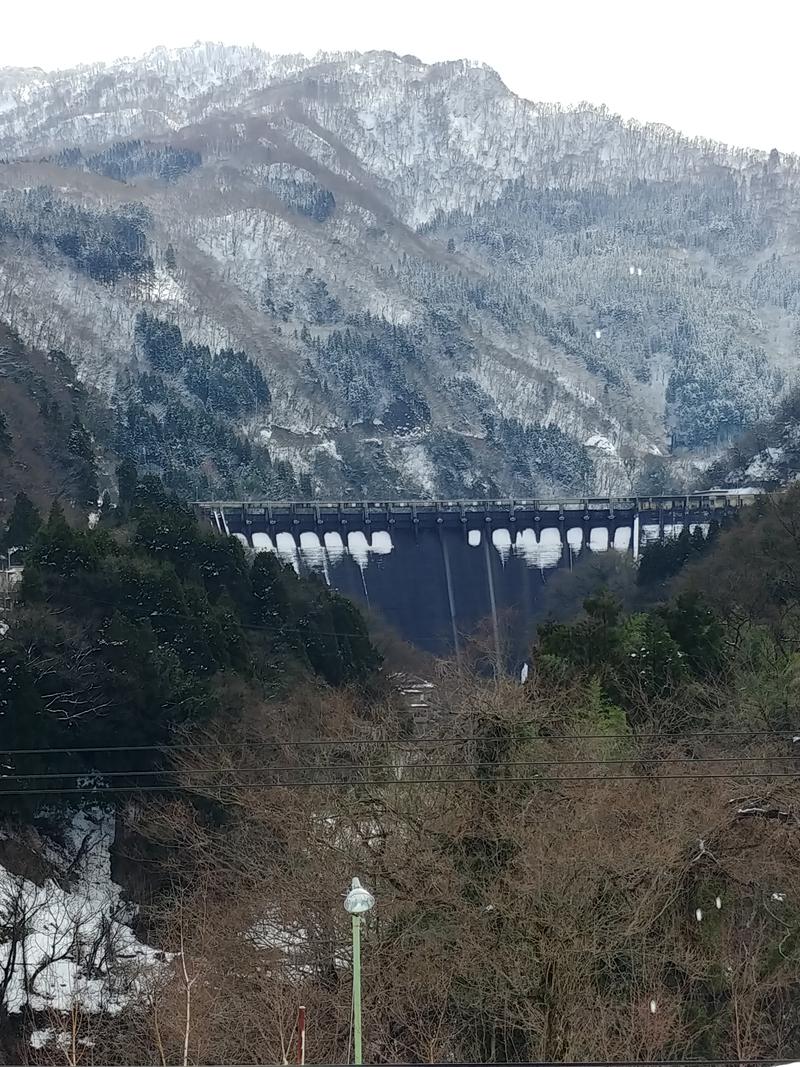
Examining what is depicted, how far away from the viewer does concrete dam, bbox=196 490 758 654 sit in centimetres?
8075

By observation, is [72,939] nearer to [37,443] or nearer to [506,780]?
[506,780]

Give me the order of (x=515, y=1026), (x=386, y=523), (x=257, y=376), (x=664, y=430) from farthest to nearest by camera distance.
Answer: (x=664, y=430) → (x=257, y=376) → (x=386, y=523) → (x=515, y=1026)

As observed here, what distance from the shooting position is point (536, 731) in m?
21.5

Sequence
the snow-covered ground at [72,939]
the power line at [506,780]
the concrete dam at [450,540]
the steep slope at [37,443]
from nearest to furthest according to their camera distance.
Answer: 1. the power line at [506,780]
2. the snow-covered ground at [72,939]
3. the steep slope at [37,443]
4. the concrete dam at [450,540]

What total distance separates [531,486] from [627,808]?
142m

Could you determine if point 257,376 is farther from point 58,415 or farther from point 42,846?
point 42,846

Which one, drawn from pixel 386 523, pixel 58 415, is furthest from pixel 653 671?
pixel 386 523

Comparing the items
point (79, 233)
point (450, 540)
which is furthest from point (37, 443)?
point (79, 233)

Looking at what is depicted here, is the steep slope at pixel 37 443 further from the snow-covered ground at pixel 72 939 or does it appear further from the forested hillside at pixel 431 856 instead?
the snow-covered ground at pixel 72 939

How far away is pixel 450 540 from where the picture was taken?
8675 cm

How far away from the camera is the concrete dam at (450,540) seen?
80.8 metres

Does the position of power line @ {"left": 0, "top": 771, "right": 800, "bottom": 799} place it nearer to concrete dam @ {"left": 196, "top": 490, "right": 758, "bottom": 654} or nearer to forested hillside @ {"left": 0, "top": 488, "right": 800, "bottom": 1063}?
forested hillside @ {"left": 0, "top": 488, "right": 800, "bottom": 1063}

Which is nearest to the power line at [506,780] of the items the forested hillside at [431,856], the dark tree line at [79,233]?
the forested hillside at [431,856]

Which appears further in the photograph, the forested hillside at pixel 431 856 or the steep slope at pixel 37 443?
the steep slope at pixel 37 443
